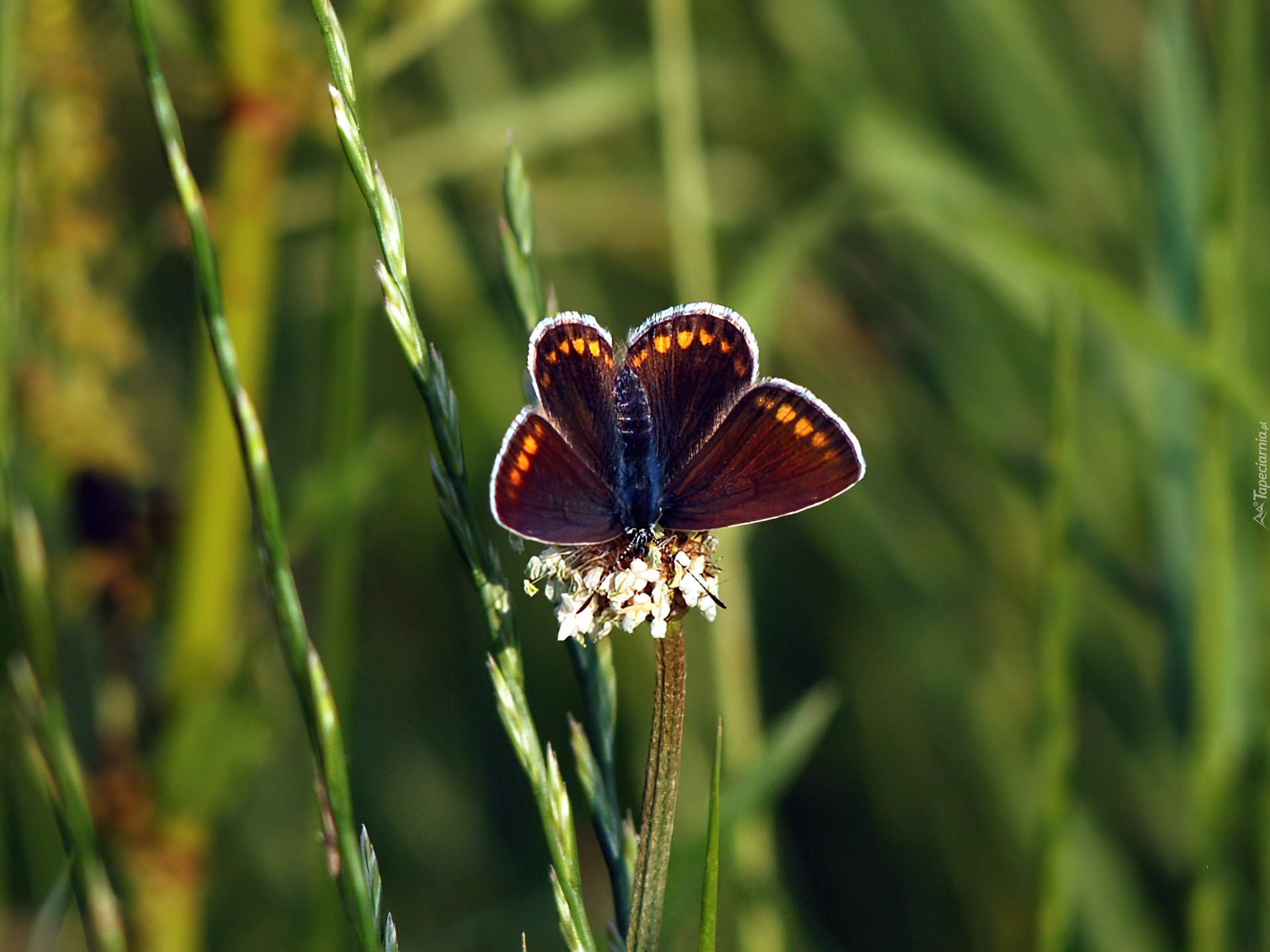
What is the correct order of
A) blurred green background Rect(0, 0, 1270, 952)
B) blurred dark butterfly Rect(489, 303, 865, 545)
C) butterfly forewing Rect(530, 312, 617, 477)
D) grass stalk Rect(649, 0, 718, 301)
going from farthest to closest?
grass stalk Rect(649, 0, 718, 301) < blurred green background Rect(0, 0, 1270, 952) < butterfly forewing Rect(530, 312, 617, 477) < blurred dark butterfly Rect(489, 303, 865, 545)

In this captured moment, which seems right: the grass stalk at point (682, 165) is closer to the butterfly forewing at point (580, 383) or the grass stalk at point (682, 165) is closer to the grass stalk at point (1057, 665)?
the butterfly forewing at point (580, 383)

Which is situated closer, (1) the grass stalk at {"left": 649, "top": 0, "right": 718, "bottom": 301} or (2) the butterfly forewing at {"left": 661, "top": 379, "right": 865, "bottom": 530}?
(2) the butterfly forewing at {"left": 661, "top": 379, "right": 865, "bottom": 530}

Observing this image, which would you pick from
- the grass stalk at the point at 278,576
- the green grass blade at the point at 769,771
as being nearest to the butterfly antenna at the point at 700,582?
the green grass blade at the point at 769,771

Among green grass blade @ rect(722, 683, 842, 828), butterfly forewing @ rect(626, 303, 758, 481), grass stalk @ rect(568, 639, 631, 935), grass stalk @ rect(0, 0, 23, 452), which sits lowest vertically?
green grass blade @ rect(722, 683, 842, 828)

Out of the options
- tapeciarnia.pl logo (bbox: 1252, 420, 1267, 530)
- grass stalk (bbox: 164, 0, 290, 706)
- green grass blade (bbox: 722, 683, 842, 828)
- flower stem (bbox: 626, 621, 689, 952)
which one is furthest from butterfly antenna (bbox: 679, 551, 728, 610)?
tapeciarnia.pl logo (bbox: 1252, 420, 1267, 530)

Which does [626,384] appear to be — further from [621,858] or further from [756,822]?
[756,822]

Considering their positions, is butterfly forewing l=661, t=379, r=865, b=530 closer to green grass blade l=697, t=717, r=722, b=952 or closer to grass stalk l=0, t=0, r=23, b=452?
green grass blade l=697, t=717, r=722, b=952
